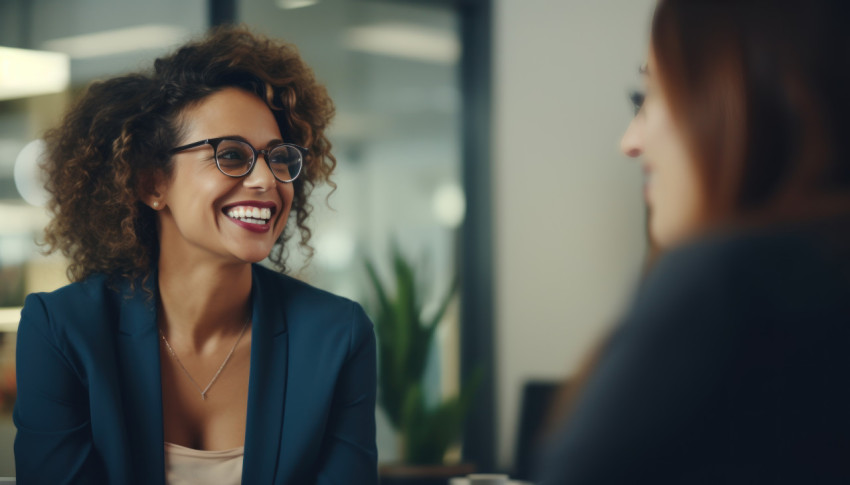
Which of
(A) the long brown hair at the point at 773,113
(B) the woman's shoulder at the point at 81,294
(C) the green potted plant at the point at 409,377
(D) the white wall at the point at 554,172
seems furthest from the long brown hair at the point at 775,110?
(D) the white wall at the point at 554,172

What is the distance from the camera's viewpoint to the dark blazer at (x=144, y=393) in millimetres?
1434

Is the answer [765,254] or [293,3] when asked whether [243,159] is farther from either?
[293,3]

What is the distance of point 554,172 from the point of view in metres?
3.99

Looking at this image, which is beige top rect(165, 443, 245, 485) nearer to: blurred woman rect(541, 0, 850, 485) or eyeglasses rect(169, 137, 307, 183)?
eyeglasses rect(169, 137, 307, 183)

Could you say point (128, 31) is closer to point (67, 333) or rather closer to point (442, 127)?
point (442, 127)

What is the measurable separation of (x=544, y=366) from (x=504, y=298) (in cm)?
40

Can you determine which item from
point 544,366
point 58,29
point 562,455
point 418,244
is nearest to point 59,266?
point 58,29

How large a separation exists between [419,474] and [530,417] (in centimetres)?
100

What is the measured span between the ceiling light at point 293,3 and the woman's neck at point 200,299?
85.8 inches

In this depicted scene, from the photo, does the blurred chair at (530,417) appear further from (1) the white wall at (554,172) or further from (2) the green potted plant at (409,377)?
(2) the green potted plant at (409,377)

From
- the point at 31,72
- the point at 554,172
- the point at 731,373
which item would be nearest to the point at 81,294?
the point at 731,373

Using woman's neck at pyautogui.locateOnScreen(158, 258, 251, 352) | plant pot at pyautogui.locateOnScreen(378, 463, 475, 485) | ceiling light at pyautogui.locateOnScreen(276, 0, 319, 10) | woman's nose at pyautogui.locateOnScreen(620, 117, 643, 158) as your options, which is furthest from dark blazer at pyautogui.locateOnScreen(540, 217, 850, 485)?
ceiling light at pyautogui.locateOnScreen(276, 0, 319, 10)

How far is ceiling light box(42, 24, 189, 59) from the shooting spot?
10.4ft

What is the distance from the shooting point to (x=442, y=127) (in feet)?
13.1
